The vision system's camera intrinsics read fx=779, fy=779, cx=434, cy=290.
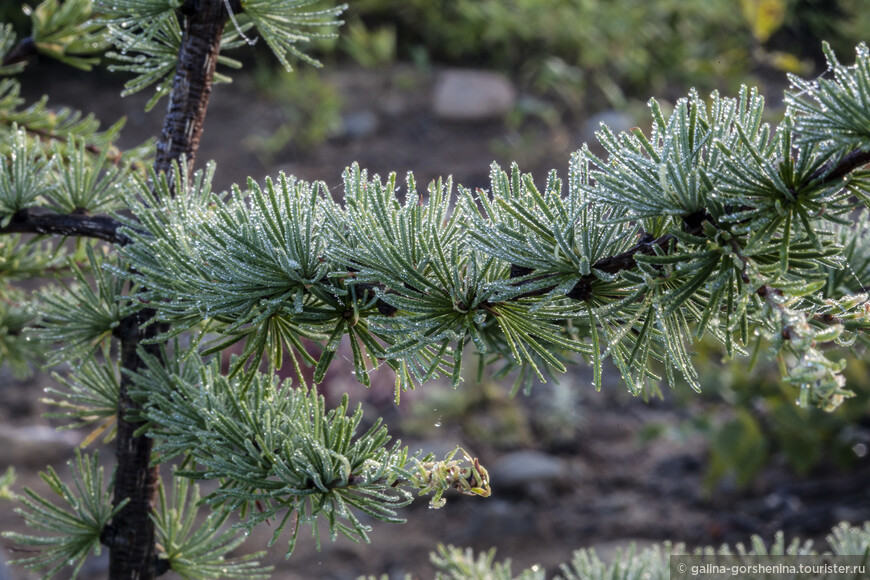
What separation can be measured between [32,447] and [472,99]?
2.98 meters

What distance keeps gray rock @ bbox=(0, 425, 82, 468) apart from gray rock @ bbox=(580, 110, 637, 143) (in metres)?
2.92

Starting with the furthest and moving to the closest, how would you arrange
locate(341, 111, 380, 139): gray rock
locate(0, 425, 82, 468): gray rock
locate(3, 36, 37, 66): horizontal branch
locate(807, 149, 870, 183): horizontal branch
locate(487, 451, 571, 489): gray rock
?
1. locate(341, 111, 380, 139): gray rock
2. locate(487, 451, 571, 489): gray rock
3. locate(0, 425, 82, 468): gray rock
4. locate(3, 36, 37, 66): horizontal branch
5. locate(807, 149, 870, 183): horizontal branch

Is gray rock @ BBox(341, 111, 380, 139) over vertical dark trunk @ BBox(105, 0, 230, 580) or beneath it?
over

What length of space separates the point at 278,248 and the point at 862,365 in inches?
103

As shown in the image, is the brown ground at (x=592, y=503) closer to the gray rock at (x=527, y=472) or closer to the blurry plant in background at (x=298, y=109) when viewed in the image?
the gray rock at (x=527, y=472)

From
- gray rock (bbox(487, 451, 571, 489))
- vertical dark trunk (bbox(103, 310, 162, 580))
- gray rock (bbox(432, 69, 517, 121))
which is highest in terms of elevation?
gray rock (bbox(432, 69, 517, 121))

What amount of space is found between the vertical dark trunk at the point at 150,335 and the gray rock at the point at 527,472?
7.26ft

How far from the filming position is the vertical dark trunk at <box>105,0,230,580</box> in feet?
2.64

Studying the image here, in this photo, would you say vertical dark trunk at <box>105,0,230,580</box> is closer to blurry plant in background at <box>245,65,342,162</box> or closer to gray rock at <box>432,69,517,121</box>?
blurry plant in background at <box>245,65,342,162</box>

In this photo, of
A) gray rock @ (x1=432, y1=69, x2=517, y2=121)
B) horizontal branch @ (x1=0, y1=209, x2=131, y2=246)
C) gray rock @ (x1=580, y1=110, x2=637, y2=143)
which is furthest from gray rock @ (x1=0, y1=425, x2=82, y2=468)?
gray rock @ (x1=580, y1=110, x2=637, y2=143)

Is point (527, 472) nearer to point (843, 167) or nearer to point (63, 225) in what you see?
point (63, 225)

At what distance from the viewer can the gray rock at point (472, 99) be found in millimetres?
4629

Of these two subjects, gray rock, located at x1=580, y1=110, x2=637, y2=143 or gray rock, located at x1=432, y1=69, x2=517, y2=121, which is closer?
gray rock, located at x1=580, y1=110, x2=637, y2=143

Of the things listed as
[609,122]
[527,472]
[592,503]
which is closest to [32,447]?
[527,472]
